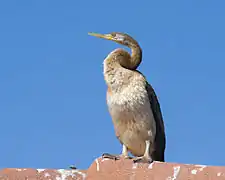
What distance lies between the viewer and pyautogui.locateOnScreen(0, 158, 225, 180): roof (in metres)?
5.20

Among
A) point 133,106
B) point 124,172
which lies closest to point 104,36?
point 133,106

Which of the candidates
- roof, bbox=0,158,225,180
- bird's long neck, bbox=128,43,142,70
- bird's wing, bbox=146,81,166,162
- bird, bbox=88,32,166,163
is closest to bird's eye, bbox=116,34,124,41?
bird, bbox=88,32,166,163

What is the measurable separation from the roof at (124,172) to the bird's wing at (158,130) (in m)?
2.65

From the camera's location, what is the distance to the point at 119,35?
943 centimetres

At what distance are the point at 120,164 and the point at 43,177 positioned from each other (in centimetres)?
101

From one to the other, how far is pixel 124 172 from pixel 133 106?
9.95 ft

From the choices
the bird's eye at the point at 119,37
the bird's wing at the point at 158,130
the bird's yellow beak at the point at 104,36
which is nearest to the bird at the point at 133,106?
the bird's wing at the point at 158,130

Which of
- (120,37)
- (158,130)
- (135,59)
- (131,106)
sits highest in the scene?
(120,37)

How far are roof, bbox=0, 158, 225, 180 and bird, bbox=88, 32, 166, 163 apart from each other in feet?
7.52

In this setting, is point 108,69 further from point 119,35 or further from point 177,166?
point 177,166

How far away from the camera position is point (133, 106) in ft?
28.3

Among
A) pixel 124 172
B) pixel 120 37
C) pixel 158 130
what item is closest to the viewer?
pixel 124 172

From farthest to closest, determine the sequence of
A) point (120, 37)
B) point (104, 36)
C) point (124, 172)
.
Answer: point (104, 36) → point (120, 37) → point (124, 172)

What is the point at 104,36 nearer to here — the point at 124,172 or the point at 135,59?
the point at 135,59
